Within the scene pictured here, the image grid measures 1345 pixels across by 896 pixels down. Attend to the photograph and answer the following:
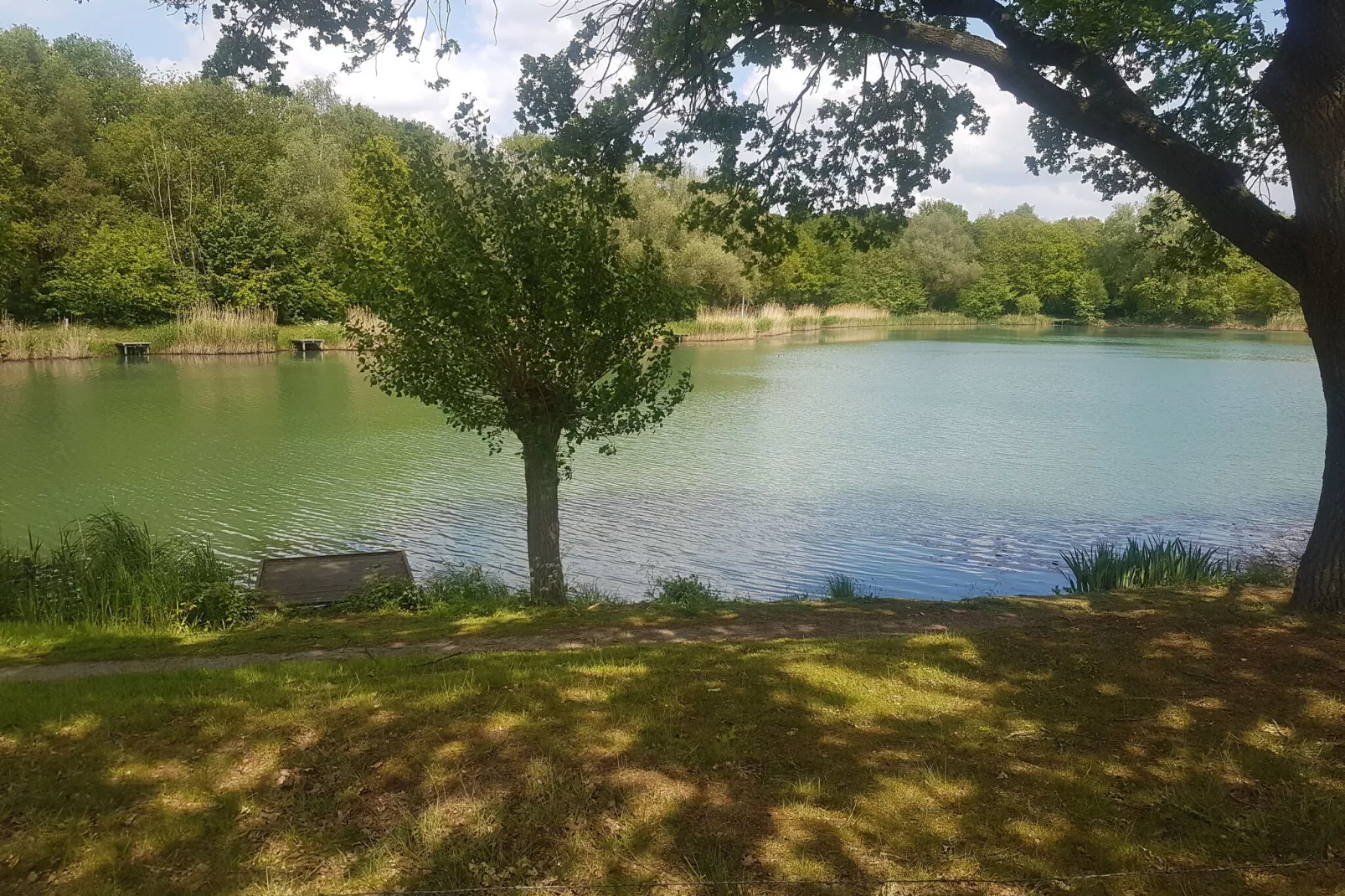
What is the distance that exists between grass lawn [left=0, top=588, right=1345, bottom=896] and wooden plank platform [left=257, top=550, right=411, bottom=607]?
3863 mm

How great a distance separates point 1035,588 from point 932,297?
265ft

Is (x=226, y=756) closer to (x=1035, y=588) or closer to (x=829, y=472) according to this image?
(x=1035, y=588)

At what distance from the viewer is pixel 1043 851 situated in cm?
308

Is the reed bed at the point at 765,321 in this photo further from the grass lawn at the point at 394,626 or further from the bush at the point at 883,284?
the grass lawn at the point at 394,626

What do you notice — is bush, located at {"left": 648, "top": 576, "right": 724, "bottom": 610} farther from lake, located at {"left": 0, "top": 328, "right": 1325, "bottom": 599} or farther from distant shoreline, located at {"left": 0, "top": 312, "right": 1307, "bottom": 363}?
distant shoreline, located at {"left": 0, "top": 312, "right": 1307, "bottom": 363}

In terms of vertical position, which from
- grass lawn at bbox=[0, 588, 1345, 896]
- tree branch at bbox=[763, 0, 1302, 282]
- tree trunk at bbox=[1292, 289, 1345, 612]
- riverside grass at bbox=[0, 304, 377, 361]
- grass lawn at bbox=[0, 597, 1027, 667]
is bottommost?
grass lawn at bbox=[0, 597, 1027, 667]

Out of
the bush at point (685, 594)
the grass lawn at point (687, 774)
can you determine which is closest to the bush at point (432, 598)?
the bush at point (685, 594)

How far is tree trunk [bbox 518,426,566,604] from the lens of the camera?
347 inches

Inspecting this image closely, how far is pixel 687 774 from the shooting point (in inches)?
142

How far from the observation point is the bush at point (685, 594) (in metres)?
8.53

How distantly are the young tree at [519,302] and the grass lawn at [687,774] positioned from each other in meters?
3.82

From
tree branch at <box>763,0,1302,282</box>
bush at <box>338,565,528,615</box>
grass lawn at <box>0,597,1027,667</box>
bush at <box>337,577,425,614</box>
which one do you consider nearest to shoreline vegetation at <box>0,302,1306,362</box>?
bush at <box>338,565,528,615</box>

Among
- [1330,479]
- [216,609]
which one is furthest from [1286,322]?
[216,609]

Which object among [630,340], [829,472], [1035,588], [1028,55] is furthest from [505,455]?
[1028,55]
